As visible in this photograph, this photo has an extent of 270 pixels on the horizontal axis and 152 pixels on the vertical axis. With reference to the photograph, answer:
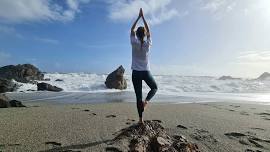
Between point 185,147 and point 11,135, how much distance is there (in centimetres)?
214

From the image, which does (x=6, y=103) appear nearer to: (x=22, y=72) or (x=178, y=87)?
(x=178, y=87)

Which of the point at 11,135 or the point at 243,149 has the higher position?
the point at 11,135

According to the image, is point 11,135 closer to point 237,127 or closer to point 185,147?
point 185,147

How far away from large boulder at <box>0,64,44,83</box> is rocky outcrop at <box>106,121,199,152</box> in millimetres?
20276

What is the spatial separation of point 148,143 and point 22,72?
864 inches

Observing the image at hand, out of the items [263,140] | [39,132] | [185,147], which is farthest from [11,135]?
[263,140]

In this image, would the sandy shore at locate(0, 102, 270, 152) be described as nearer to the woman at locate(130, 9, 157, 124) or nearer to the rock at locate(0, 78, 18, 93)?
the woman at locate(130, 9, 157, 124)

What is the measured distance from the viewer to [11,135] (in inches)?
148

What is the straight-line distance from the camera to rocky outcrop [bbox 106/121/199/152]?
3.22 metres

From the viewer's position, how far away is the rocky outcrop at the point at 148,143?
3221mm

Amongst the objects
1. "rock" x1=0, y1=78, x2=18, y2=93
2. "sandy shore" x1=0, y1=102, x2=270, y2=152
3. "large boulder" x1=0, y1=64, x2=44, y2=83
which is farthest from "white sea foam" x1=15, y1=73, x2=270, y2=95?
"sandy shore" x1=0, y1=102, x2=270, y2=152

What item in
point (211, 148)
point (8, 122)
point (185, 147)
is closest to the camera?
point (185, 147)

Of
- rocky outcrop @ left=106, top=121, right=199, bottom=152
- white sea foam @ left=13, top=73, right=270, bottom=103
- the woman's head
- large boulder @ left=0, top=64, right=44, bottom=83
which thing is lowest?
rocky outcrop @ left=106, top=121, right=199, bottom=152

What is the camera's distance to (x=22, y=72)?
76.7 feet
